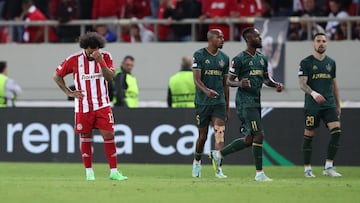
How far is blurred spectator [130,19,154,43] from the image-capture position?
26.4m

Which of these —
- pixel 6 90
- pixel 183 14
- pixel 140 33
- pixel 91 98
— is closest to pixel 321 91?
pixel 91 98

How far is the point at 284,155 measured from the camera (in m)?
22.7

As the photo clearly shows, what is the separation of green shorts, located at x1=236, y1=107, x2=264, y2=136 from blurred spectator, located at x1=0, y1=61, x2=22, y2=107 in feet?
26.5

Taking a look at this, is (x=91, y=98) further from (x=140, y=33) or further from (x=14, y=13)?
(x=14, y=13)

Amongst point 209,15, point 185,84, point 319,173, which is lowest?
point 319,173

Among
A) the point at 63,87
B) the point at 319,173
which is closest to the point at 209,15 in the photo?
the point at 319,173

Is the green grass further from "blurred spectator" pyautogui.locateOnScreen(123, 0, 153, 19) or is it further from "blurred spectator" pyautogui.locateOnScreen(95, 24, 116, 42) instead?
"blurred spectator" pyautogui.locateOnScreen(123, 0, 153, 19)

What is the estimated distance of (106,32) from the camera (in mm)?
26406

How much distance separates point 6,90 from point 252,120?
8.60m

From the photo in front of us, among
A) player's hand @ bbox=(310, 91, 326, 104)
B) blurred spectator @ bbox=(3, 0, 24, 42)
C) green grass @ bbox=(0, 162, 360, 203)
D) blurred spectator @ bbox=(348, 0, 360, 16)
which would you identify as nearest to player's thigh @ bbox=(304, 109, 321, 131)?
player's hand @ bbox=(310, 91, 326, 104)

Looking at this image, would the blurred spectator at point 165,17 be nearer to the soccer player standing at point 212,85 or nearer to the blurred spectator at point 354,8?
the blurred spectator at point 354,8

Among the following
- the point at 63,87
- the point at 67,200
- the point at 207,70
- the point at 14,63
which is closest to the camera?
the point at 67,200

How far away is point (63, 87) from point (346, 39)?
1032cm

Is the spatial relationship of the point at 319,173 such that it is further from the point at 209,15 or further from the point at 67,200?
the point at 67,200
